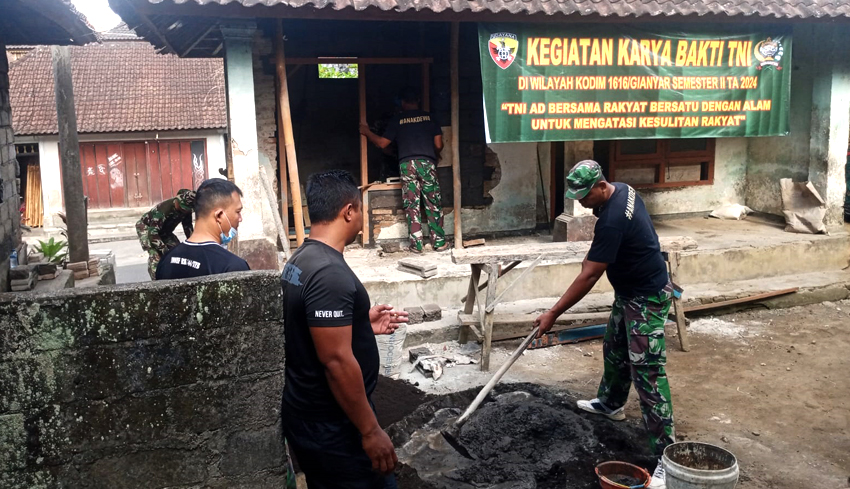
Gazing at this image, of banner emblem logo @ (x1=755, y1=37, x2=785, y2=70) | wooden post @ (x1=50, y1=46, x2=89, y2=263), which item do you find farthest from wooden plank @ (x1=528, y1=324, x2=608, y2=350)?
wooden post @ (x1=50, y1=46, x2=89, y2=263)

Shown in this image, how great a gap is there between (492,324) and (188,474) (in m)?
3.98

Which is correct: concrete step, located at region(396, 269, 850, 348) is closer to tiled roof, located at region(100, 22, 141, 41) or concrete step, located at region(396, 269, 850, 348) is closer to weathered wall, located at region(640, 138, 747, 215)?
weathered wall, located at region(640, 138, 747, 215)

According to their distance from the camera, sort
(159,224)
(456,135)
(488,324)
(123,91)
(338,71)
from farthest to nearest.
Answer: (123,91) < (338,71) < (456,135) < (488,324) < (159,224)

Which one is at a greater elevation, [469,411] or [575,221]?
[575,221]

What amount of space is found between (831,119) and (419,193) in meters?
5.29

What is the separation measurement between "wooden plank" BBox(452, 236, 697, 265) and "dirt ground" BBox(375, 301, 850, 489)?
958 millimetres

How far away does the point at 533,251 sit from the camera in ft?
22.0

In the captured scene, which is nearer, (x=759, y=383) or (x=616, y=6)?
(x=759, y=383)

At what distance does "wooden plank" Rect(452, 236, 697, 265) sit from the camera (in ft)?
21.1

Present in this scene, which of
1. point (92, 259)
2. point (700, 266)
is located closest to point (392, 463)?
point (700, 266)

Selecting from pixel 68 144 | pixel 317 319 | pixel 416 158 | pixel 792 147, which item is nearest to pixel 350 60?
pixel 416 158

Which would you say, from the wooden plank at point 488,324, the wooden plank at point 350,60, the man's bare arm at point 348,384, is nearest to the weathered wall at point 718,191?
the wooden plank at point 350,60

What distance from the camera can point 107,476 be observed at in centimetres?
274

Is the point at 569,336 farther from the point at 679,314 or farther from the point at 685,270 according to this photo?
the point at 685,270
